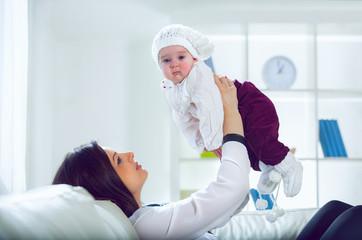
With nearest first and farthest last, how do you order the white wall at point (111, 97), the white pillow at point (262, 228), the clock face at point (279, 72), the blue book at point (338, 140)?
the white pillow at point (262, 228) → the blue book at point (338, 140) → the clock face at point (279, 72) → the white wall at point (111, 97)

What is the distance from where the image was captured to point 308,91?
3.52m

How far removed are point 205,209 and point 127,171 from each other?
1.15ft

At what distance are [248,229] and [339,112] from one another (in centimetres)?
230

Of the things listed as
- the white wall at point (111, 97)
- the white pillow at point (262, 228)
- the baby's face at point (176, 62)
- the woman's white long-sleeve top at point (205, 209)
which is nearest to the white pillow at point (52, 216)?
the woman's white long-sleeve top at point (205, 209)

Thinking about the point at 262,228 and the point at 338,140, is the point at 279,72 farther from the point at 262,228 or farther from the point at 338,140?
the point at 262,228

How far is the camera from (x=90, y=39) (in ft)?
14.0

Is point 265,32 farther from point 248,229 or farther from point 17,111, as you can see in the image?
point 17,111

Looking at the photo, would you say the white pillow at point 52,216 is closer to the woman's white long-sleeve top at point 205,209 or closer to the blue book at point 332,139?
the woman's white long-sleeve top at point 205,209

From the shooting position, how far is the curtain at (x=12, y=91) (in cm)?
167

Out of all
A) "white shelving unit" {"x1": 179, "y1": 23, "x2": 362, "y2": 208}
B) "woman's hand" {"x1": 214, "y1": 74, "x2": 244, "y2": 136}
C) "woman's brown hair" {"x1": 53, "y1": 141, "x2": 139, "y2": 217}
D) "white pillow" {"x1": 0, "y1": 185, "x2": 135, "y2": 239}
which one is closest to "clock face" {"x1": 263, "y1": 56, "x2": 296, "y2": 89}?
"white shelving unit" {"x1": 179, "y1": 23, "x2": 362, "y2": 208}

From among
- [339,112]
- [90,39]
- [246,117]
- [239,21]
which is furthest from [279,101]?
[246,117]

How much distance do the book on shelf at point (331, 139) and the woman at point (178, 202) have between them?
2.24m

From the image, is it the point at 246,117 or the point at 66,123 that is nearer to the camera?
the point at 246,117

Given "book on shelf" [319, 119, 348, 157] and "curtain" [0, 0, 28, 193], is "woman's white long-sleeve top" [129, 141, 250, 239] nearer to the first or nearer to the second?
"curtain" [0, 0, 28, 193]
